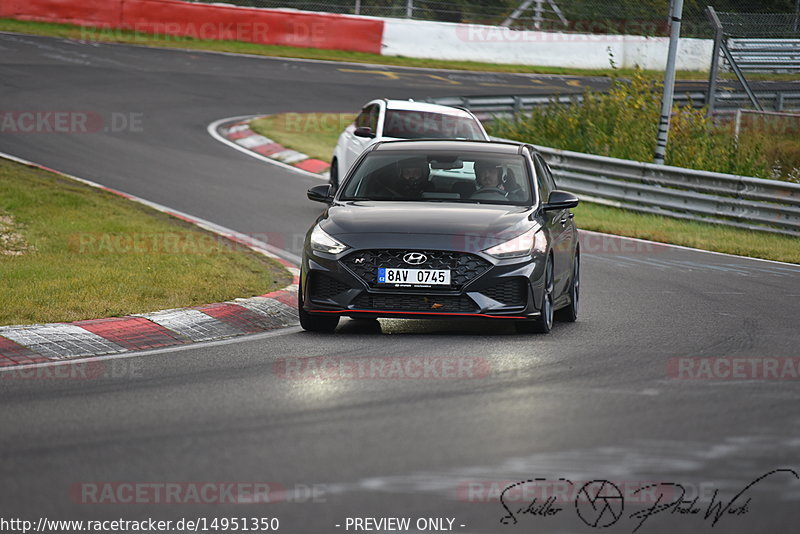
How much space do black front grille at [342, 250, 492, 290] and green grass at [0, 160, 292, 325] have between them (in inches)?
68.3

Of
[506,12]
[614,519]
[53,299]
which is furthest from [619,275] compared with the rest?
[506,12]

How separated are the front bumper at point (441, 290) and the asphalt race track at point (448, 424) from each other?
243 mm

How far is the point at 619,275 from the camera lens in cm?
1448

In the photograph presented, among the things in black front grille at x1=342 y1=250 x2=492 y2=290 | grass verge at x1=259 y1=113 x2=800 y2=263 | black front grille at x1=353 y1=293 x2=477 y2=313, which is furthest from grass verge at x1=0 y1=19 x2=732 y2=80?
black front grille at x1=353 y1=293 x2=477 y2=313

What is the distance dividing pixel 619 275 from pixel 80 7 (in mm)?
26372

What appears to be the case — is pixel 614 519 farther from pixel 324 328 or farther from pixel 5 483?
pixel 324 328

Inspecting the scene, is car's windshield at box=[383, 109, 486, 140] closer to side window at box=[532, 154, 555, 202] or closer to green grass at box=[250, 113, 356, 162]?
green grass at box=[250, 113, 356, 162]

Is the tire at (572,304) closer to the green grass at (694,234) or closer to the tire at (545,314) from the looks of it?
the tire at (545,314)

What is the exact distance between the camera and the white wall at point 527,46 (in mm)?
40969

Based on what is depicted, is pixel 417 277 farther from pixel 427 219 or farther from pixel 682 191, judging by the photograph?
pixel 682 191

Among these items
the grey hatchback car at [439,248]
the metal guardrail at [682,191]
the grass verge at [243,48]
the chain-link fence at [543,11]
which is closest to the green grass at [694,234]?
the metal guardrail at [682,191]

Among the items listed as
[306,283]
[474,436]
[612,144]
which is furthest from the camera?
[612,144]

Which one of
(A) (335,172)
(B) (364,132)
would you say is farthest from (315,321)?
(A) (335,172)

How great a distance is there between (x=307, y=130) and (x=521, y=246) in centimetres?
1819
